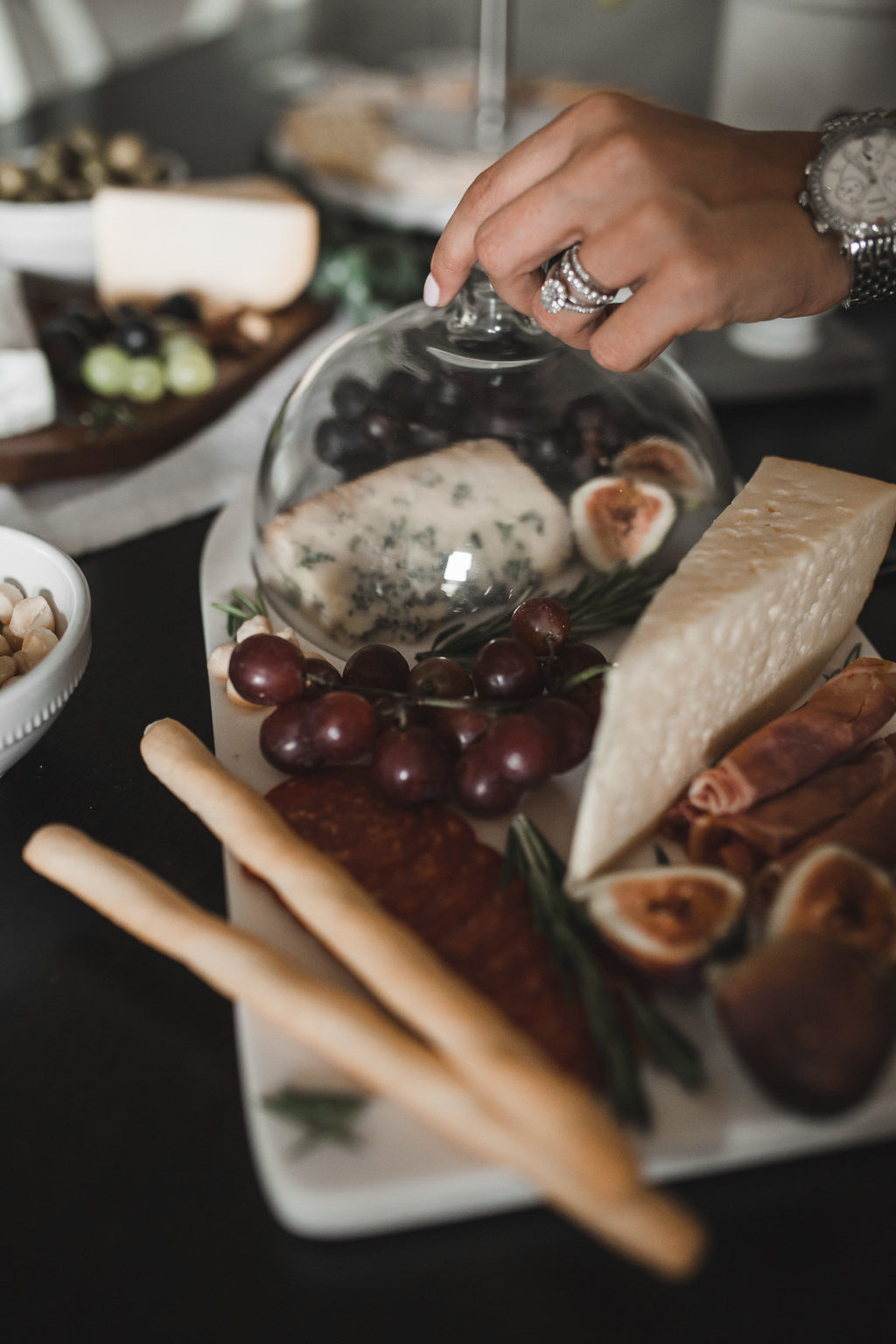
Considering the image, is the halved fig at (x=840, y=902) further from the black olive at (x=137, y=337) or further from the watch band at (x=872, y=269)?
the black olive at (x=137, y=337)

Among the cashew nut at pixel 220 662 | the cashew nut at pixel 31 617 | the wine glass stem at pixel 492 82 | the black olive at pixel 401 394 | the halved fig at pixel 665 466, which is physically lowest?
the cashew nut at pixel 220 662

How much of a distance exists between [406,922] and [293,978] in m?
0.10

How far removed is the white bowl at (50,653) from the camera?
80 cm

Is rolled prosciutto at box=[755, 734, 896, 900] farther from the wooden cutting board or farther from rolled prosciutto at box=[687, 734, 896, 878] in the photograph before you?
the wooden cutting board

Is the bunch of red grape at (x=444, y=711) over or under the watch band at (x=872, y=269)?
under

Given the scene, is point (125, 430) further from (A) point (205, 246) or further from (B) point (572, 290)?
(B) point (572, 290)

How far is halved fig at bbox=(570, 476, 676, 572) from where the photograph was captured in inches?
42.7

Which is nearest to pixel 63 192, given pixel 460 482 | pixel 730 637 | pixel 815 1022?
pixel 460 482

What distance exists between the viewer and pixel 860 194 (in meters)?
0.91

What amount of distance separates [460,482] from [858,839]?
52cm

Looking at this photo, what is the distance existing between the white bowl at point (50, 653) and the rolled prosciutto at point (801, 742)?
0.52 meters

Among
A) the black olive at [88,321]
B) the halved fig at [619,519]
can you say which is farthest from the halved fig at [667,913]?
the black olive at [88,321]

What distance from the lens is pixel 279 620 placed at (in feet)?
3.64

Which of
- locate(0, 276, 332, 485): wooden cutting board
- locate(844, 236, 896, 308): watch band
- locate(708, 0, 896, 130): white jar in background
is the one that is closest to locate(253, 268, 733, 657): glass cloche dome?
locate(844, 236, 896, 308): watch band
